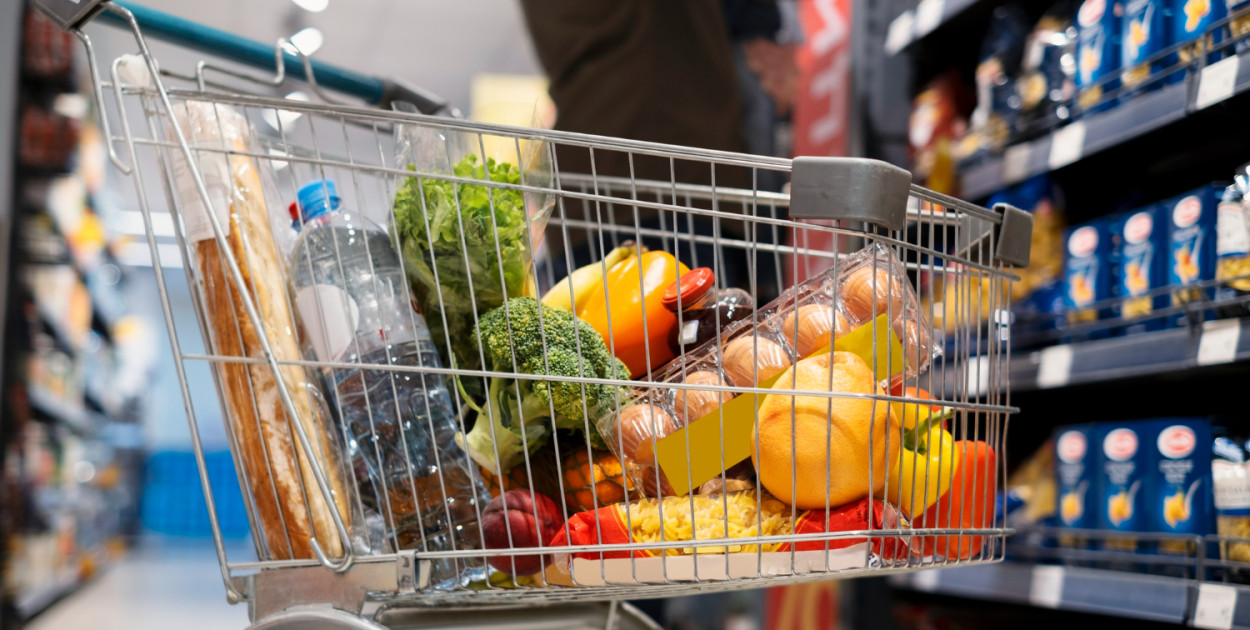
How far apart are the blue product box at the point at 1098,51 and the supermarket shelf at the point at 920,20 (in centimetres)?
34

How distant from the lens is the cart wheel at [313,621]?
825 mm

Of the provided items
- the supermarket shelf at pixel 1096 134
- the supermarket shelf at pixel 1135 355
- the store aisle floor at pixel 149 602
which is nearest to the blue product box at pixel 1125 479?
the supermarket shelf at pixel 1135 355

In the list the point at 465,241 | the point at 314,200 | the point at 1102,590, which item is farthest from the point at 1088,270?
the point at 314,200

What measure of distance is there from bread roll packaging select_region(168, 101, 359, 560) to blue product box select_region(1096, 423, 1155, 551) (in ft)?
4.51

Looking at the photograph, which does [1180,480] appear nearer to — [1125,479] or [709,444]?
[1125,479]

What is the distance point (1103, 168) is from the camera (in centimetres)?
198

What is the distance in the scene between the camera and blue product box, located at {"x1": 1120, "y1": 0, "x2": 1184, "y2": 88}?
5.23ft

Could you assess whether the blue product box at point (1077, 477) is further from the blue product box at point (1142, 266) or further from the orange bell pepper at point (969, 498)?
the orange bell pepper at point (969, 498)

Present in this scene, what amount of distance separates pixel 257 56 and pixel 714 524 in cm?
87

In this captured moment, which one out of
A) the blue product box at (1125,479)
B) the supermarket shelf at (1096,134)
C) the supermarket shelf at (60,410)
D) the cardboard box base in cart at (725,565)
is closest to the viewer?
the cardboard box base in cart at (725,565)

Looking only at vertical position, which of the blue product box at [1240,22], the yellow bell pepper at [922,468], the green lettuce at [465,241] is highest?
the blue product box at [1240,22]

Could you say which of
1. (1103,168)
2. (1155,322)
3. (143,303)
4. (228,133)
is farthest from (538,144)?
(143,303)

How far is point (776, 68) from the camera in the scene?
2.60 m

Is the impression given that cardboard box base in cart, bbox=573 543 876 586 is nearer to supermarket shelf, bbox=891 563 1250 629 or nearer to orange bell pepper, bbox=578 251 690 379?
orange bell pepper, bbox=578 251 690 379
